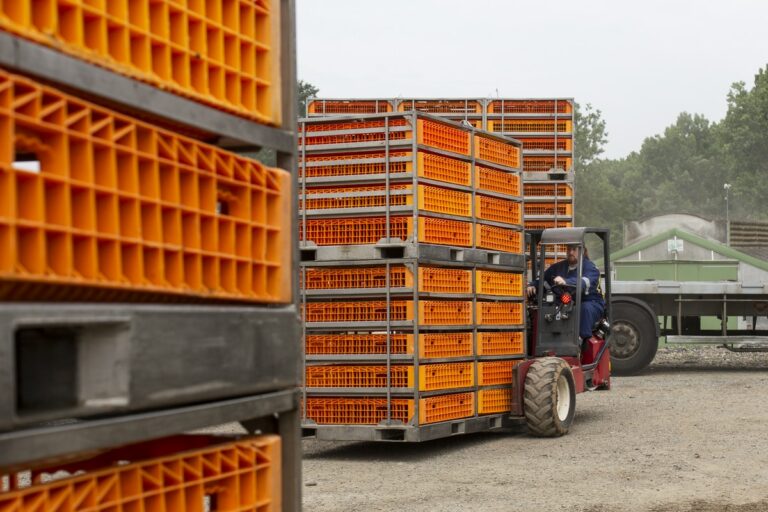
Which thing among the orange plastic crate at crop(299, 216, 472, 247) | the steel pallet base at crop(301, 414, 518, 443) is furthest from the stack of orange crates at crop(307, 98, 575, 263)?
the steel pallet base at crop(301, 414, 518, 443)

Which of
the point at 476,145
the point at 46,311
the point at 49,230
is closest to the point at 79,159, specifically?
the point at 49,230

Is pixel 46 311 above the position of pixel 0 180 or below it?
below

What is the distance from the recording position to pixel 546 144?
17344 millimetres

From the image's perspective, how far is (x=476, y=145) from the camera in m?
12.9

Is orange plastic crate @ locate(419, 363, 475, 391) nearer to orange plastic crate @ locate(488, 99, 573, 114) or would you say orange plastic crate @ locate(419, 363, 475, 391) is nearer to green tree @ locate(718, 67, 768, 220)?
orange plastic crate @ locate(488, 99, 573, 114)

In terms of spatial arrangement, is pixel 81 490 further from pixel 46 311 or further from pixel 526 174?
pixel 526 174

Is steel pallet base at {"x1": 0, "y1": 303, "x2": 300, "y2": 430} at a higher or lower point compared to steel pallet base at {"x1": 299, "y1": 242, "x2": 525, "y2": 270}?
lower

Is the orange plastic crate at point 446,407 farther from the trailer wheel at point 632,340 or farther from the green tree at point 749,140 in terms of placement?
the green tree at point 749,140

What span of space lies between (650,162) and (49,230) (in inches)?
6377

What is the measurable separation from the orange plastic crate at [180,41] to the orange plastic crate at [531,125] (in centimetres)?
1229

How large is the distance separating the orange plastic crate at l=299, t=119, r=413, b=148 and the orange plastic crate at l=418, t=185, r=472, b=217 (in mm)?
580

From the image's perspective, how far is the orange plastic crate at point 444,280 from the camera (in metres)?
11.8

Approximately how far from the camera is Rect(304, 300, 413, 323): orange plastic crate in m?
11.7

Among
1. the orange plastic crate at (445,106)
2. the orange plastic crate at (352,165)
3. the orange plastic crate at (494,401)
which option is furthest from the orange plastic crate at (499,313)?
the orange plastic crate at (445,106)
